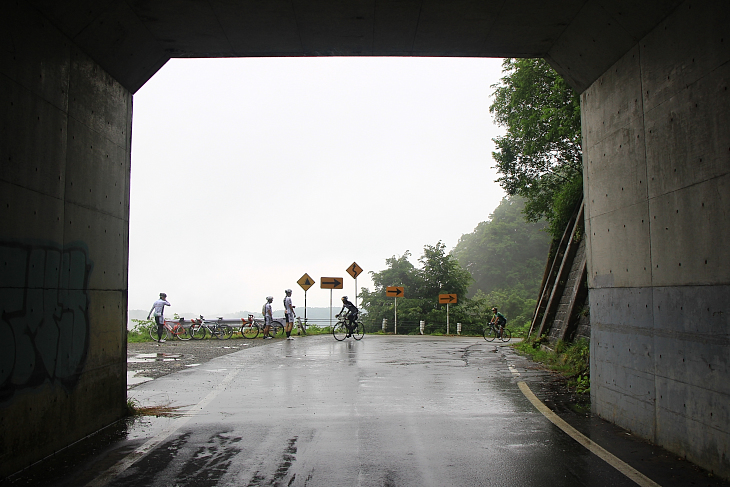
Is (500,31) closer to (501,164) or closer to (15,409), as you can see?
(15,409)

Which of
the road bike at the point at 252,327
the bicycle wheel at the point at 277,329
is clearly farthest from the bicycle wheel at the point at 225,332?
the bicycle wheel at the point at 277,329

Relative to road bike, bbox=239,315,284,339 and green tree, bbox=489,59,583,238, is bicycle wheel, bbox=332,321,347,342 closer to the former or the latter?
road bike, bbox=239,315,284,339

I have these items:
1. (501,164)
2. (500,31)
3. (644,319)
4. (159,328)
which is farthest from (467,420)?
(501,164)

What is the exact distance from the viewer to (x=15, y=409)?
5.04m

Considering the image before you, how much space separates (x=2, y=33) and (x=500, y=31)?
16.9 feet

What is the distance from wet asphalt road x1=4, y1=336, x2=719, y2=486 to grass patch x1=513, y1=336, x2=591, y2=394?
92 centimetres

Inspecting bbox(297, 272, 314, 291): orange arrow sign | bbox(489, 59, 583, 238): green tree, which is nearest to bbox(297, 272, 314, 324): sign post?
bbox(297, 272, 314, 291): orange arrow sign

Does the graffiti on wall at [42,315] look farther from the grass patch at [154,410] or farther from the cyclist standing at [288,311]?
the cyclist standing at [288,311]

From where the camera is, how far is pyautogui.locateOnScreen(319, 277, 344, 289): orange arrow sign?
33.4 m

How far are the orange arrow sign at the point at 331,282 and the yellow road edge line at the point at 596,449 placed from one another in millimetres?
25148

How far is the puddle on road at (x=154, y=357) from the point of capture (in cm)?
→ 1496

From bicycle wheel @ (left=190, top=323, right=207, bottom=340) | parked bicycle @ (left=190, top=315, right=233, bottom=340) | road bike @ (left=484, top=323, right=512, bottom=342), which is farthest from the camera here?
road bike @ (left=484, top=323, right=512, bottom=342)

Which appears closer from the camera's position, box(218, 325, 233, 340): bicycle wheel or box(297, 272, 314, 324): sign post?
box(218, 325, 233, 340): bicycle wheel

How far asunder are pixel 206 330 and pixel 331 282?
897 centimetres
